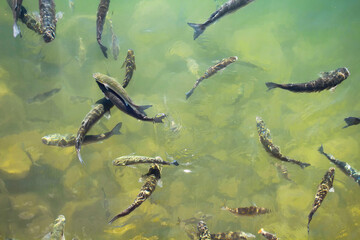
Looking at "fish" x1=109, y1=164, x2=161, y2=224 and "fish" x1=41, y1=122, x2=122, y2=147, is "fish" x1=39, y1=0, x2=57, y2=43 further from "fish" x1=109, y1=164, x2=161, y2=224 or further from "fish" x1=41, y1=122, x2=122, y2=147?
"fish" x1=109, y1=164, x2=161, y2=224

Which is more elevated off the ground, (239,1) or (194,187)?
(239,1)

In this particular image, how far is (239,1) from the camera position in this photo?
168 inches

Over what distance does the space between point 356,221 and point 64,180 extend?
249 inches

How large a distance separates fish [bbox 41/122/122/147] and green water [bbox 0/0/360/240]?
518 mm

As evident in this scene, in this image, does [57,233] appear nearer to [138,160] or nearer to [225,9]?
[138,160]

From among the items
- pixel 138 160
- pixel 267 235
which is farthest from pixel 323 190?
pixel 138 160

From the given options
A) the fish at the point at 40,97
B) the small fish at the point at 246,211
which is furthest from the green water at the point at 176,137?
the small fish at the point at 246,211

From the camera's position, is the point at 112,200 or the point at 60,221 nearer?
the point at 60,221

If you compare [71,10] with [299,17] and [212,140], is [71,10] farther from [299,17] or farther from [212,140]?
[299,17]

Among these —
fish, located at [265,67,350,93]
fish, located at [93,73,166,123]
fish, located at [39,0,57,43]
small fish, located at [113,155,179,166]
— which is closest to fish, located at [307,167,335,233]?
fish, located at [265,67,350,93]

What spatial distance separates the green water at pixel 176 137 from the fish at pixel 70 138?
518 millimetres

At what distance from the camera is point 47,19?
3887mm

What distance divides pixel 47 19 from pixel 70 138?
2.22m

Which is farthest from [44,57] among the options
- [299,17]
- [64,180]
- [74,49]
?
[299,17]
